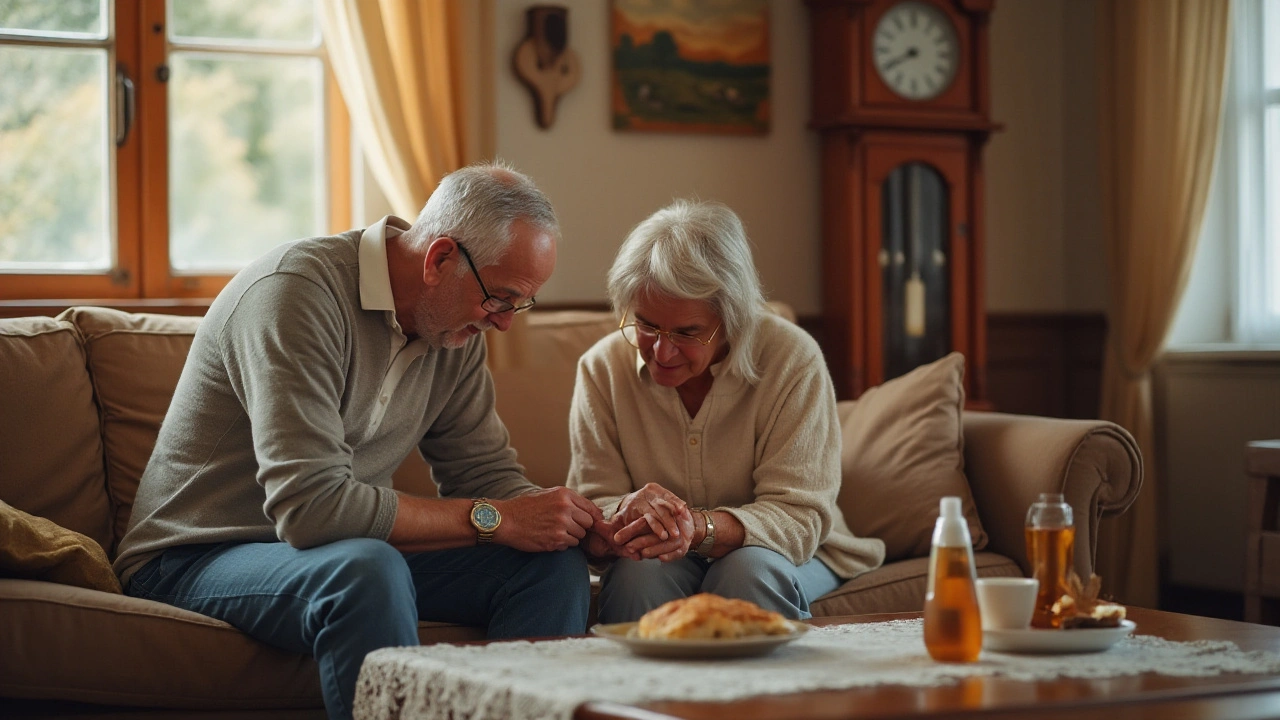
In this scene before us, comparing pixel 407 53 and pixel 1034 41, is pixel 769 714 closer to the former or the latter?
pixel 407 53

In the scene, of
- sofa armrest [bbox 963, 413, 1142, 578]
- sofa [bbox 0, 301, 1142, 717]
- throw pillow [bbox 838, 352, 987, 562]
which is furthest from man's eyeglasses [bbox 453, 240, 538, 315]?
sofa armrest [bbox 963, 413, 1142, 578]

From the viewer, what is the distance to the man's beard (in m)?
2.18

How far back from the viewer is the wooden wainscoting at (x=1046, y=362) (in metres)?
4.50

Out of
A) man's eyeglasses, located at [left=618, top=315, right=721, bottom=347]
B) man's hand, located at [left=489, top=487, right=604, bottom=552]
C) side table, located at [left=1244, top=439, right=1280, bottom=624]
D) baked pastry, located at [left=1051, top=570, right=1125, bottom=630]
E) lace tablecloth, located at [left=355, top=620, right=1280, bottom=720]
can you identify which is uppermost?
man's eyeglasses, located at [left=618, top=315, right=721, bottom=347]

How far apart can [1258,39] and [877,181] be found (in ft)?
4.06

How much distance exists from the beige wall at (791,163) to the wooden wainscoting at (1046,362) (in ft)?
0.20

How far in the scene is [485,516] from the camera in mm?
2102

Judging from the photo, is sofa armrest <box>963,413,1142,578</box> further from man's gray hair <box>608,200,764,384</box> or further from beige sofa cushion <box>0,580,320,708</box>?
beige sofa cushion <box>0,580,320,708</box>

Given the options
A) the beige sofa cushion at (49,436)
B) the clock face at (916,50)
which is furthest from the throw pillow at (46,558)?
the clock face at (916,50)

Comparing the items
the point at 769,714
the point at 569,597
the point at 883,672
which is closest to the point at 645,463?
the point at 569,597

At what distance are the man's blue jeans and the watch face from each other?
3.7 inches

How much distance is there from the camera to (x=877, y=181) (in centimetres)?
405

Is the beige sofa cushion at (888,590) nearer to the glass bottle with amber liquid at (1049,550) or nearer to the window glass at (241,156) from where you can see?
the glass bottle with amber liquid at (1049,550)

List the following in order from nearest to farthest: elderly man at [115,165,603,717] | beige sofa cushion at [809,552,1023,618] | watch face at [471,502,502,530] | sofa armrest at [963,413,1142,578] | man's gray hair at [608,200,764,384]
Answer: elderly man at [115,165,603,717] < watch face at [471,502,502,530] < man's gray hair at [608,200,764,384] < beige sofa cushion at [809,552,1023,618] < sofa armrest at [963,413,1142,578]
